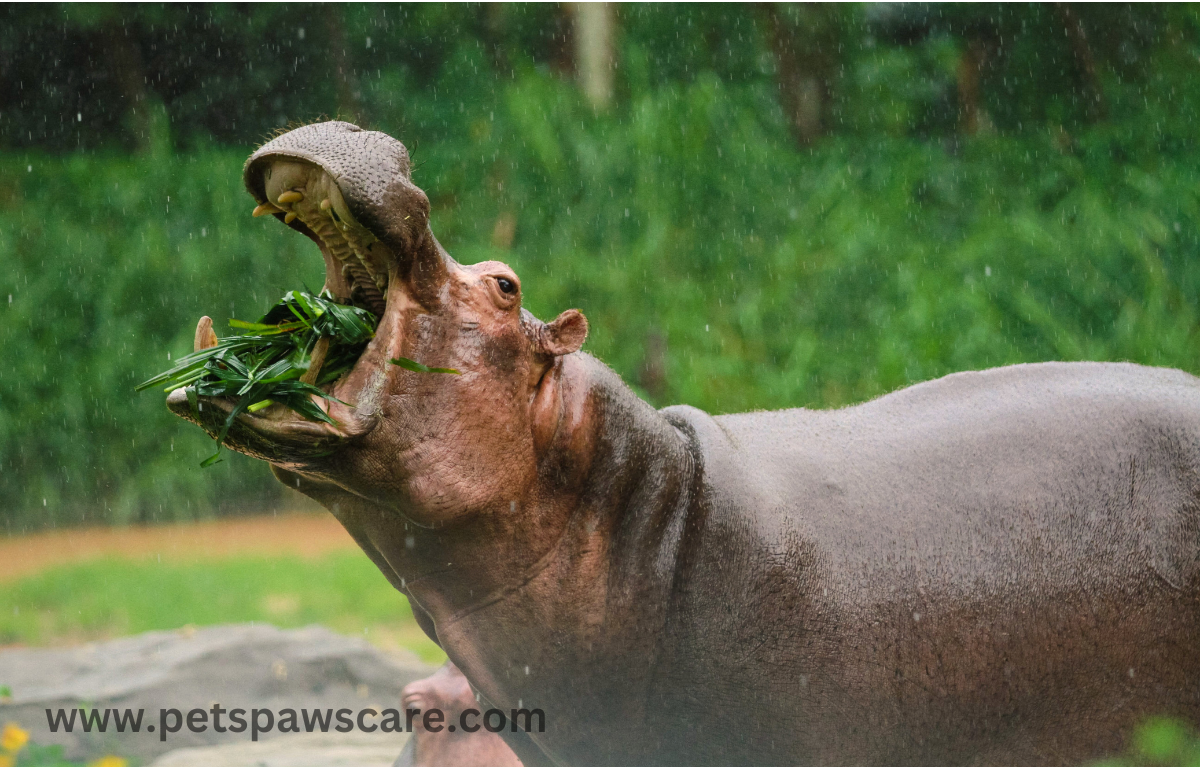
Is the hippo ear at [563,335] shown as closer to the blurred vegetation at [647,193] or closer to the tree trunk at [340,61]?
the blurred vegetation at [647,193]

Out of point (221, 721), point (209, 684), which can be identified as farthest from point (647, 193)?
point (221, 721)

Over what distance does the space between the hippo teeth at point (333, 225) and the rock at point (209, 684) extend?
258 cm

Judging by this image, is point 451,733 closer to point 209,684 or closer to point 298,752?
point 298,752

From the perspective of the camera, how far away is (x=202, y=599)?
871cm

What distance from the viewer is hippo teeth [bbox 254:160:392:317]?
213cm

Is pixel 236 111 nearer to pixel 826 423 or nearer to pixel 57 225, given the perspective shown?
pixel 57 225

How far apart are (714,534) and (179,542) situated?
29.6ft

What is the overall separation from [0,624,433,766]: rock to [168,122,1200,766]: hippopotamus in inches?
89.1

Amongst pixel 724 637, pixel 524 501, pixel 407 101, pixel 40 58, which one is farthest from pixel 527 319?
pixel 40 58

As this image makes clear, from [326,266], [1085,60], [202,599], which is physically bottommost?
[202,599]

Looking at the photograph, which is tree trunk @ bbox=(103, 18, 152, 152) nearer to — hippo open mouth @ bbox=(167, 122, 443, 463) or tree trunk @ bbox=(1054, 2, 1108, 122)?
tree trunk @ bbox=(1054, 2, 1108, 122)

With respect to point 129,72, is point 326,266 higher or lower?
higher

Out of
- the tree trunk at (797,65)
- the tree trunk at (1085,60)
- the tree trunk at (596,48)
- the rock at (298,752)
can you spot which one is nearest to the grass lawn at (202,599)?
the rock at (298,752)

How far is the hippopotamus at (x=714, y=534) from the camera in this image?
2.21 m
